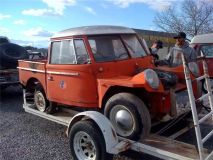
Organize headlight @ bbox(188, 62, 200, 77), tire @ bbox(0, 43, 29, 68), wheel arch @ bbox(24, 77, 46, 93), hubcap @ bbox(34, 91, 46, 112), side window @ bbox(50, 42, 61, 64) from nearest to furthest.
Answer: headlight @ bbox(188, 62, 200, 77) < side window @ bbox(50, 42, 61, 64) < hubcap @ bbox(34, 91, 46, 112) < wheel arch @ bbox(24, 77, 46, 93) < tire @ bbox(0, 43, 29, 68)

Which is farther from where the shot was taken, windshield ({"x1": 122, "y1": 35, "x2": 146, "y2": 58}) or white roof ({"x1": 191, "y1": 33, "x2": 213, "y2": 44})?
white roof ({"x1": 191, "y1": 33, "x2": 213, "y2": 44})

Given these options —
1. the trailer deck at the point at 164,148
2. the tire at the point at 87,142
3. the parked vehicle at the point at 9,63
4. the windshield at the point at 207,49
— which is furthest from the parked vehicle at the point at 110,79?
the windshield at the point at 207,49

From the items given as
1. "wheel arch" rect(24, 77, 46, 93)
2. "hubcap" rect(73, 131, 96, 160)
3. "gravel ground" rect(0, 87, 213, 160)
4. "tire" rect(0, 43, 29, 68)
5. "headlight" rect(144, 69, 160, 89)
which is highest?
"tire" rect(0, 43, 29, 68)

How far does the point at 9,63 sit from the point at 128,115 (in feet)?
22.3

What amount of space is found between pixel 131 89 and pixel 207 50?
7.09 meters

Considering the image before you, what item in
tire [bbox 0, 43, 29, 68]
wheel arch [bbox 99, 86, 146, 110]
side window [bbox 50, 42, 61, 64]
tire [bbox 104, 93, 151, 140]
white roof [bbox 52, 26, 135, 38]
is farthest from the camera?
tire [bbox 0, 43, 29, 68]

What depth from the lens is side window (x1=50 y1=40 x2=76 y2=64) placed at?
5652 millimetres

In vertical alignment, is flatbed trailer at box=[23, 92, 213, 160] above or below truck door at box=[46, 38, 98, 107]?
below

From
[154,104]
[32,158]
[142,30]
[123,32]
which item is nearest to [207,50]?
[123,32]

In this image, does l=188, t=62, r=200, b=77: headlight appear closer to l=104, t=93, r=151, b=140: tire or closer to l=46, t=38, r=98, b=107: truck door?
l=104, t=93, r=151, b=140: tire

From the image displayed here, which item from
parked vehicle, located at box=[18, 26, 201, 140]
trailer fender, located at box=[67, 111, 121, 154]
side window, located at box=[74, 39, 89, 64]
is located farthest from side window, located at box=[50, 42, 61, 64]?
trailer fender, located at box=[67, 111, 121, 154]

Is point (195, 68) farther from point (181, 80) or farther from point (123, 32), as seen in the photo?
point (123, 32)

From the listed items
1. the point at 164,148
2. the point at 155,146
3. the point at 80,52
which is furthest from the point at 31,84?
the point at 164,148

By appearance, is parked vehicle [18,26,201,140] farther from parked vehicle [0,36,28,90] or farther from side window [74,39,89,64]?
parked vehicle [0,36,28,90]
